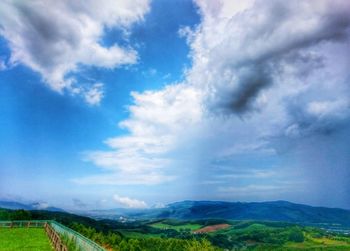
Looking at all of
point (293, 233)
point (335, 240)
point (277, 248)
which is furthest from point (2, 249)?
point (335, 240)

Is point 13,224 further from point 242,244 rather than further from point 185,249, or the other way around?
point 242,244

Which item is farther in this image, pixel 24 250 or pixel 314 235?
pixel 314 235

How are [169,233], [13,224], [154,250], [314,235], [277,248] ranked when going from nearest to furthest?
[13,224] < [154,250] < [277,248] < [169,233] < [314,235]

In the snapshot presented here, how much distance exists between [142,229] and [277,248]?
243ft

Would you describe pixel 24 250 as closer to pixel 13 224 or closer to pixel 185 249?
pixel 13 224

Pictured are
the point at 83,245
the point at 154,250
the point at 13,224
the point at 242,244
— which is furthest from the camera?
the point at 242,244

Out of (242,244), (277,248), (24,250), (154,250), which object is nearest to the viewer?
(24,250)

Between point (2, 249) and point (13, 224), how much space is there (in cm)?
2302

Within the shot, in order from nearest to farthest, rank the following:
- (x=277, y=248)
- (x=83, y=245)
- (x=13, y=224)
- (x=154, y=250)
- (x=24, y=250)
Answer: (x=83, y=245) → (x=24, y=250) → (x=13, y=224) → (x=154, y=250) → (x=277, y=248)

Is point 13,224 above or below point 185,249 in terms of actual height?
above

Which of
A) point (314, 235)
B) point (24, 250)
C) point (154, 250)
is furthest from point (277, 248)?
point (24, 250)

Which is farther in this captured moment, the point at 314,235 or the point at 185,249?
the point at 314,235

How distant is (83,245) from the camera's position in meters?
17.1

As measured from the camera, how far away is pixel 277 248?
156 metres
